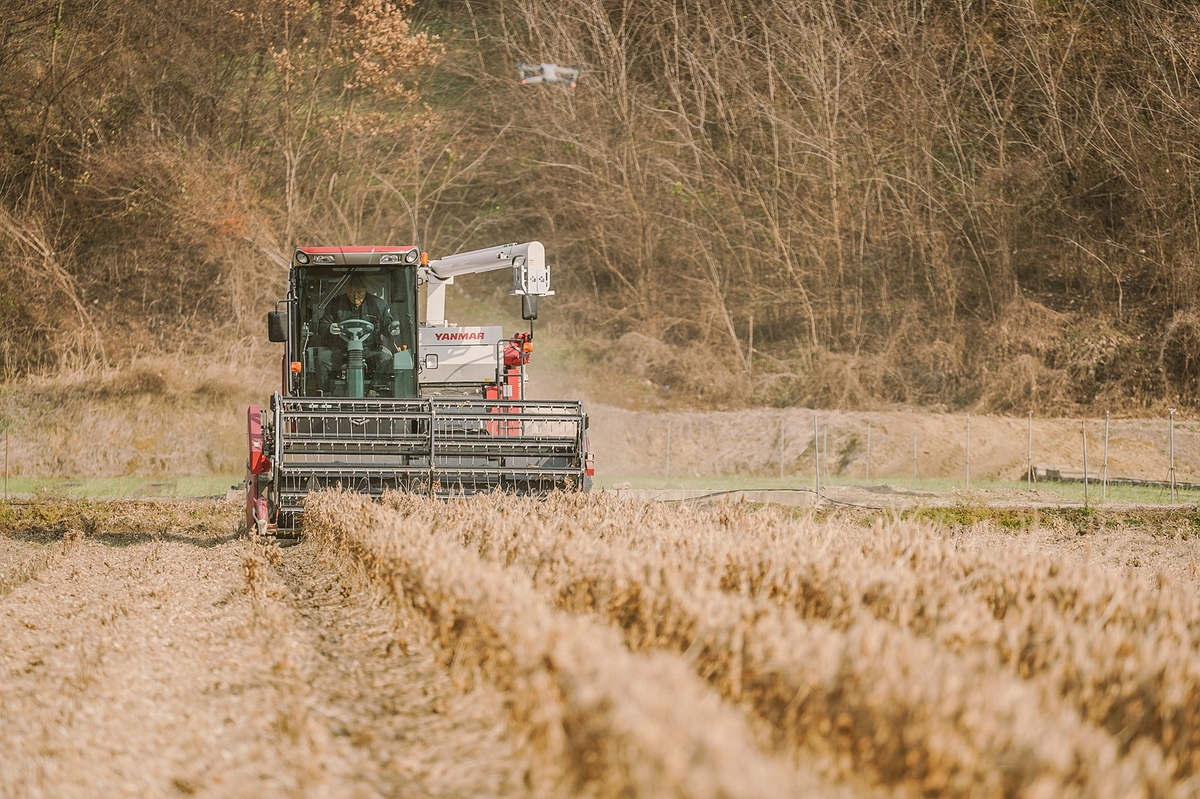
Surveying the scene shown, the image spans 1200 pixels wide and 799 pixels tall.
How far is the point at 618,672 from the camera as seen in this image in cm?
402

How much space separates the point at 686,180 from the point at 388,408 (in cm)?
2206

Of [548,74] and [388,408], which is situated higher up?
[548,74]

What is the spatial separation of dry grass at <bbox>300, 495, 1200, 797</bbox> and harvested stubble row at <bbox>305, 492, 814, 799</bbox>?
14 centimetres

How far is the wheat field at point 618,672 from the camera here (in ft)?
12.6

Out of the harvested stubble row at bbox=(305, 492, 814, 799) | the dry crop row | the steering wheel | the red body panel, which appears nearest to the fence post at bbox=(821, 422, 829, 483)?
the steering wheel

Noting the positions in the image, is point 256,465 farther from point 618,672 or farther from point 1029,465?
point 1029,465

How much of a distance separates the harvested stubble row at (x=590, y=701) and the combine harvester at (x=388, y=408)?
522 centimetres

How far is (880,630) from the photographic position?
182 inches

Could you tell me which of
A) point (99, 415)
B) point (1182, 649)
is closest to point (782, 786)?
point (1182, 649)

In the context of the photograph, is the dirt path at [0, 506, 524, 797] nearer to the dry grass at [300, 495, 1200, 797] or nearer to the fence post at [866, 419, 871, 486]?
the dry grass at [300, 495, 1200, 797]

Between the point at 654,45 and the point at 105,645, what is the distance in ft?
100

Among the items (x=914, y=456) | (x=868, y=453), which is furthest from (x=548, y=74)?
(x=914, y=456)

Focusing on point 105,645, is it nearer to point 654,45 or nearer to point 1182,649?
point 1182,649

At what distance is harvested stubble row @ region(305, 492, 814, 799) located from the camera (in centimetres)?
343
